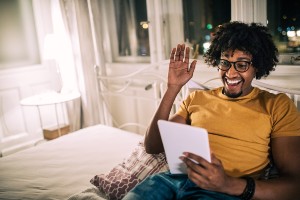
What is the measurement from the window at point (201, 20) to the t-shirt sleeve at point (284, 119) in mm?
1205

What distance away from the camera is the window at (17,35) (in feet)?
10.3

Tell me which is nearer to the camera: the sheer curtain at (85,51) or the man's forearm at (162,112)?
the man's forearm at (162,112)

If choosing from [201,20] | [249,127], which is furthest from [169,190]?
[201,20]

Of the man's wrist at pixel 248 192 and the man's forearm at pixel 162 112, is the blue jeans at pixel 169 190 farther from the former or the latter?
the man's forearm at pixel 162 112

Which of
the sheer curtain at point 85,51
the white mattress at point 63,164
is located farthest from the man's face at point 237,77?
the sheer curtain at point 85,51

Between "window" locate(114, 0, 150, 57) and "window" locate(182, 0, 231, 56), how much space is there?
1.48ft

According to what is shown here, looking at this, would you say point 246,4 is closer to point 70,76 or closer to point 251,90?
point 251,90

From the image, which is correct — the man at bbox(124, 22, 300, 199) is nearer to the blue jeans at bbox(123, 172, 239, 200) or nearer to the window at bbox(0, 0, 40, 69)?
the blue jeans at bbox(123, 172, 239, 200)

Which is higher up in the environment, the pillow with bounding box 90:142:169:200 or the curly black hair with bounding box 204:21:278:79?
the curly black hair with bounding box 204:21:278:79

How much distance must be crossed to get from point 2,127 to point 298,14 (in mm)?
2933

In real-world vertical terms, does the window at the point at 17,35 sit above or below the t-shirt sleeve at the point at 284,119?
above

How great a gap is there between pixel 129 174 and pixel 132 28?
1.88m

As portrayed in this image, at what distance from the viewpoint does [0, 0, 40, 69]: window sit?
3.15 metres

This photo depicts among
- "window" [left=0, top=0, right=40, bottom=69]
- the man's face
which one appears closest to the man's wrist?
the man's face
